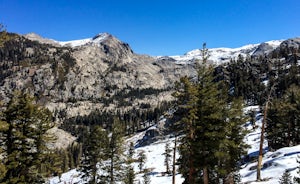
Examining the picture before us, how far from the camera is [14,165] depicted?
18766mm

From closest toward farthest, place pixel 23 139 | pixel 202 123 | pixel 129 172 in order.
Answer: pixel 23 139
pixel 202 123
pixel 129 172

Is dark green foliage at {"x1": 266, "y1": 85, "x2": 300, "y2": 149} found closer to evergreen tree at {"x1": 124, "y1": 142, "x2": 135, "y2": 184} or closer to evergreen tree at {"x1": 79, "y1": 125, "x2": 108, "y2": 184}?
evergreen tree at {"x1": 124, "y1": 142, "x2": 135, "y2": 184}

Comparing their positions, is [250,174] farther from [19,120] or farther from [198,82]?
[19,120]

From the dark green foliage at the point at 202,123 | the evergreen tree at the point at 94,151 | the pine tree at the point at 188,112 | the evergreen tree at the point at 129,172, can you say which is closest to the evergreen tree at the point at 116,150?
the evergreen tree at the point at 129,172

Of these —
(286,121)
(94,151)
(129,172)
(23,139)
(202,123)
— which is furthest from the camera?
(286,121)

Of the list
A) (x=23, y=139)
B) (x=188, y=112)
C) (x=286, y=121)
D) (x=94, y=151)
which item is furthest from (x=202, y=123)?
(x=286, y=121)

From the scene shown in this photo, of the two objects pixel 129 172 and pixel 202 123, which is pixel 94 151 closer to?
pixel 202 123

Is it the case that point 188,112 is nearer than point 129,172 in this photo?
Yes

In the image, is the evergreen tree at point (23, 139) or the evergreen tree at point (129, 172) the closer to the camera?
the evergreen tree at point (23, 139)

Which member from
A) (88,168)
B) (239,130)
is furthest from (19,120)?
(239,130)

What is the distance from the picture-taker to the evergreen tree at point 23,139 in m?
19.7

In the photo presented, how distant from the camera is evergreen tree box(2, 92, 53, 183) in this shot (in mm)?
19663

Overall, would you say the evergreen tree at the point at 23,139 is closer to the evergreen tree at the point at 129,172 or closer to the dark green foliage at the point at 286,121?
the evergreen tree at the point at 129,172

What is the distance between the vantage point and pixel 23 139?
66.8 feet
